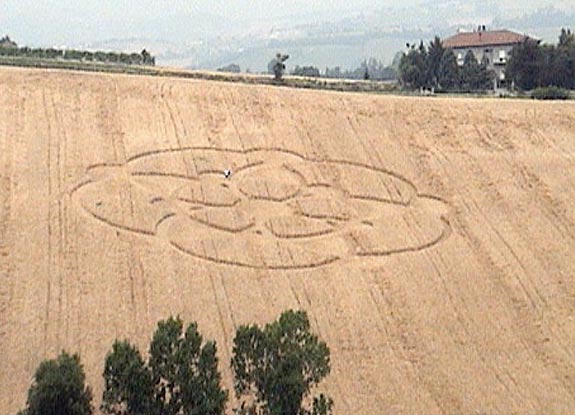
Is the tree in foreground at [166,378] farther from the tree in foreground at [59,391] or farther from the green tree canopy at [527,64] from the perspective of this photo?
the green tree canopy at [527,64]

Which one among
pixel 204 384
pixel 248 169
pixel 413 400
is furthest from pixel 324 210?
pixel 204 384

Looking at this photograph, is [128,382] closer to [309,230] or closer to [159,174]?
[309,230]

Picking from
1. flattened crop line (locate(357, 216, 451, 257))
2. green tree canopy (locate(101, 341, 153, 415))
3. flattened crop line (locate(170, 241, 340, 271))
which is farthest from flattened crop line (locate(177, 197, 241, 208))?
green tree canopy (locate(101, 341, 153, 415))

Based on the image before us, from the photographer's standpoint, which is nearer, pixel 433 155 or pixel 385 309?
pixel 385 309

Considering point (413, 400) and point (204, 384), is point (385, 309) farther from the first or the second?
point (204, 384)

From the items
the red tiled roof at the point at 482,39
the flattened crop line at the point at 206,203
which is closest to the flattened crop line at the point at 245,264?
the flattened crop line at the point at 206,203

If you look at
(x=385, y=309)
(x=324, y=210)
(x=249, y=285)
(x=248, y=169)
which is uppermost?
(x=248, y=169)

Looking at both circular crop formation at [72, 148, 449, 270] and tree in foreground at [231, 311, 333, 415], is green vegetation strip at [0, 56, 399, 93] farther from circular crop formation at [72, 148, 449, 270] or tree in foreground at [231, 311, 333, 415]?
tree in foreground at [231, 311, 333, 415]

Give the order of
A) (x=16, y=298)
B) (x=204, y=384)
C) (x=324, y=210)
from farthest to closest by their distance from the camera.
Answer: (x=324, y=210) < (x=16, y=298) < (x=204, y=384)
